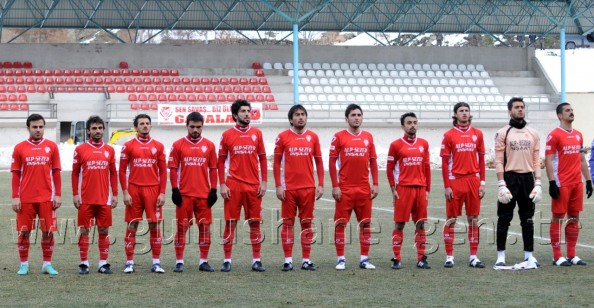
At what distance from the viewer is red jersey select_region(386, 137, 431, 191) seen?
12.0 meters

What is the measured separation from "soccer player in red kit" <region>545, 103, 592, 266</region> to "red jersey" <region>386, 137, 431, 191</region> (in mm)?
1389

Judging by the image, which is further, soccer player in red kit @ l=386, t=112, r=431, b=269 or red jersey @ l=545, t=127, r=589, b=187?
red jersey @ l=545, t=127, r=589, b=187

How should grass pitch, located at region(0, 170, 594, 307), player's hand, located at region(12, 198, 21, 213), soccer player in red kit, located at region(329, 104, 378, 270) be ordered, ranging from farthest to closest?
soccer player in red kit, located at region(329, 104, 378, 270) < player's hand, located at region(12, 198, 21, 213) < grass pitch, located at region(0, 170, 594, 307)

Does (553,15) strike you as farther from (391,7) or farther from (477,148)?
(477,148)

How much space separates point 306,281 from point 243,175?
5.51ft

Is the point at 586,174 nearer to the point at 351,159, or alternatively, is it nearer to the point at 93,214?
the point at 351,159

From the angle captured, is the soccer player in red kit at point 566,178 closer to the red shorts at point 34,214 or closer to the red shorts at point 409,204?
the red shorts at point 409,204

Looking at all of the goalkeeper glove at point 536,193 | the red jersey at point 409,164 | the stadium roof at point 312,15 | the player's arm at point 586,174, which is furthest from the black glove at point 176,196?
the stadium roof at point 312,15

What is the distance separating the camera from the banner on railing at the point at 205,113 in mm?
43188

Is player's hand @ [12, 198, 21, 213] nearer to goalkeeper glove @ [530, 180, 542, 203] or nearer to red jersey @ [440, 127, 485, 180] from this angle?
red jersey @ [440, 127, 485, 180]

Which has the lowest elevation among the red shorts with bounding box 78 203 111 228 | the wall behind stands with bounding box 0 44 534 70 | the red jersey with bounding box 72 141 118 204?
the red shorts with bounding box 78 203 111 228

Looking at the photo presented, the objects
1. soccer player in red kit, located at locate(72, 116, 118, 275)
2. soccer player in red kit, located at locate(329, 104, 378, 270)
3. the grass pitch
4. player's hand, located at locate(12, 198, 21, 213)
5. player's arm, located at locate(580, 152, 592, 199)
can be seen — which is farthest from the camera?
player's arm, located at locate(580, 152, 592, 199)

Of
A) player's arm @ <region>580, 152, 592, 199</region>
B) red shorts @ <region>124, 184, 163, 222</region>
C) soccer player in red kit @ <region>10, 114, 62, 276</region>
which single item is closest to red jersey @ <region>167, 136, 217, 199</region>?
red shorts @ <region>124, 184, 163, 222</region>

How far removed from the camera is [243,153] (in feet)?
39.0
